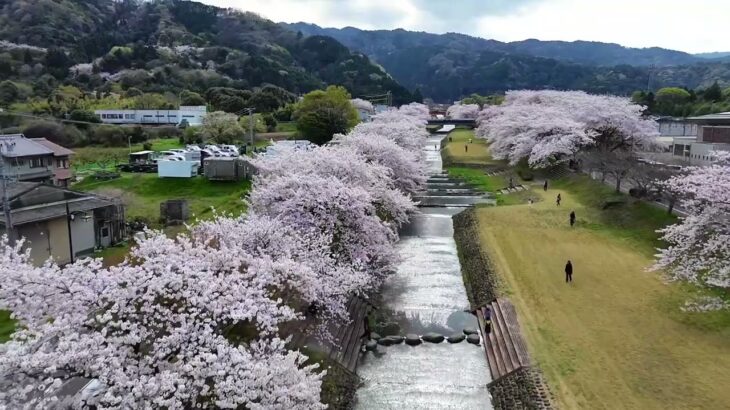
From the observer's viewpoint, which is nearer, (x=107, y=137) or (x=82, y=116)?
(x=107, y=137)

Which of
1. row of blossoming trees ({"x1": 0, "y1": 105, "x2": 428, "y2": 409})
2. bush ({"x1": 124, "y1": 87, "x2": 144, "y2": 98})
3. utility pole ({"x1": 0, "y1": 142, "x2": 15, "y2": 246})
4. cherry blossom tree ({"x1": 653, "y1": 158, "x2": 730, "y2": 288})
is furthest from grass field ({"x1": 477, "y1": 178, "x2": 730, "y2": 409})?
bush ({"x1": 124, "y1": 87, "x2": 144, "y2": 98})

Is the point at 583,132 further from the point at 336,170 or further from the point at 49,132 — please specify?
the point at 49,132

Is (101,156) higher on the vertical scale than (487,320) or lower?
higher

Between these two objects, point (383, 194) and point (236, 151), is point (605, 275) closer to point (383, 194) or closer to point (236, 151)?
point (383, 194)

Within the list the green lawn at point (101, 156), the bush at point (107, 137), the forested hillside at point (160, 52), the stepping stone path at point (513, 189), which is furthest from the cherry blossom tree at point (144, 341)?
the forested hillside at point (160, 52)

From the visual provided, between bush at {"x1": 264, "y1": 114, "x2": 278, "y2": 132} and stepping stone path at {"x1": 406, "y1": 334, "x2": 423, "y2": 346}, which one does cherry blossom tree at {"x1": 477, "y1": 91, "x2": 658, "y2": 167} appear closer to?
stepping stone path at {"x1": 406, "y1": 334, "x2": 423, "y2": 346}

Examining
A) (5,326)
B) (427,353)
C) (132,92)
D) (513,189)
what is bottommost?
(427,353)

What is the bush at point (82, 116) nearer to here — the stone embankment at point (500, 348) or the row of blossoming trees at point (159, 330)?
the stone embankment at point (500, 348)

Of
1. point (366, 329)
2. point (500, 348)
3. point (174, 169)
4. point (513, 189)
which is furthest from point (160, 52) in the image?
point (500, 348)
